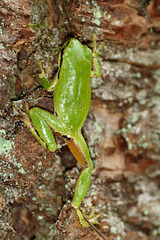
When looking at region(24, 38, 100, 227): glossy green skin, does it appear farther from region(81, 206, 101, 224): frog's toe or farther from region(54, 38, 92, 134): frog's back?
region(81, 206, 101, 224): frog's toe

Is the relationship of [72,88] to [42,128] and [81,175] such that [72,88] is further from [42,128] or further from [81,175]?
[81,175]

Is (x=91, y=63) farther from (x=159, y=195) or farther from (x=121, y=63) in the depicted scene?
(x=159, y=195)

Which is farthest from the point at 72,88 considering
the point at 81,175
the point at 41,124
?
the point at 81,175

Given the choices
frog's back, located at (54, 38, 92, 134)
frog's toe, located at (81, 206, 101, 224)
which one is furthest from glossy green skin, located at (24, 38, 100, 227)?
frog's toe, located at (81, 206, 101, 224)

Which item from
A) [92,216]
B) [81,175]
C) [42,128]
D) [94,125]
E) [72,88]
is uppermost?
[72,88]

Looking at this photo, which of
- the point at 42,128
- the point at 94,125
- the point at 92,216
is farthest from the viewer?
the point at 94,125

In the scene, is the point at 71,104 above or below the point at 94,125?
above
